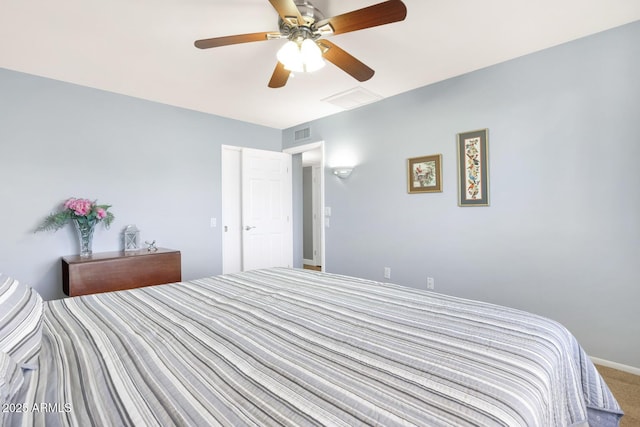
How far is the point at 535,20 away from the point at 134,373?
9.66 feet

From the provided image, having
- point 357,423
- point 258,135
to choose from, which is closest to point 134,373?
point 357,423

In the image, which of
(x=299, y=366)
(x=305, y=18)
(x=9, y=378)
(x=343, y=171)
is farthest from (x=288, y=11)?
(x=343, y=171)

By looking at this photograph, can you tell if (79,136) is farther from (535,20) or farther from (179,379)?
(535,20)

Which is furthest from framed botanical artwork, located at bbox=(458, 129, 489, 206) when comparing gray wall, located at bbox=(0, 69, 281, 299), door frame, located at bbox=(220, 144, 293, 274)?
gray wall, located at bbox=(0, 69, 281, 299)

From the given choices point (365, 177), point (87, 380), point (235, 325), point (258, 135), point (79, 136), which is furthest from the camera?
point (258, 135)

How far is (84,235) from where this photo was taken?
114 inches

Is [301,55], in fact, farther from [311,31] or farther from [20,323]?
[20,323]

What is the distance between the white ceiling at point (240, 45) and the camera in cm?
191

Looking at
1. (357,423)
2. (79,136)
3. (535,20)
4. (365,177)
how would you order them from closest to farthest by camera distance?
1. (357,423)
2. (535,20)
3. (79,136)
4. (365,177)

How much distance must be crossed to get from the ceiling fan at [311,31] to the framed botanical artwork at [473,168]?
1358mm

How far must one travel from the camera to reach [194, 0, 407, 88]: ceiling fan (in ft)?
4.94

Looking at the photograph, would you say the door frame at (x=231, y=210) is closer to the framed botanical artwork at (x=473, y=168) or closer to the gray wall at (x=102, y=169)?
the gray wall at (x=102, y=169)

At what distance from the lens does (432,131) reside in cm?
309

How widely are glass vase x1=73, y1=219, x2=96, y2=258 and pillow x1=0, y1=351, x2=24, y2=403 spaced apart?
8.30 ft
